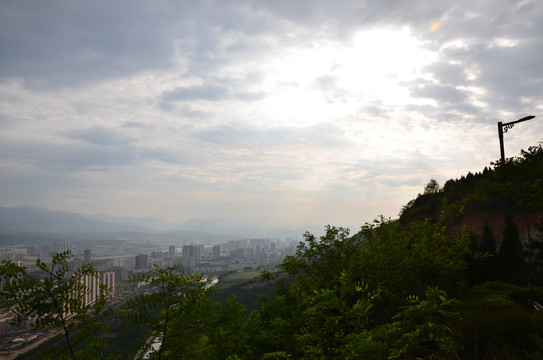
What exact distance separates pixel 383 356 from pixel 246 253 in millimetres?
199265

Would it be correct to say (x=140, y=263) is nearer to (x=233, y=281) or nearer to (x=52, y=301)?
(x=233, y=281)

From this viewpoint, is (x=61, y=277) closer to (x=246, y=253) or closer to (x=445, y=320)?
(x=445, y=320)

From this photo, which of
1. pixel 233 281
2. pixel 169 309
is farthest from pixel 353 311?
pixel 233 281

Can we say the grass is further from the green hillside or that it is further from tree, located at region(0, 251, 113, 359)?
tree, located at region(0, 251, 113, 359)

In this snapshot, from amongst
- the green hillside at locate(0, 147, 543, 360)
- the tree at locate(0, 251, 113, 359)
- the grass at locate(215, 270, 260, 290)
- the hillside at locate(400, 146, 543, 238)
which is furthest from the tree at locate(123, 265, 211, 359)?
the grass at locate(215, 270, 260, 290)

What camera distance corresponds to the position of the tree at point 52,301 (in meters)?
3.30

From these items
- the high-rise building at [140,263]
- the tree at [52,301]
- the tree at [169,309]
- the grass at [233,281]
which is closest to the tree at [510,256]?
the tree at [169,309]

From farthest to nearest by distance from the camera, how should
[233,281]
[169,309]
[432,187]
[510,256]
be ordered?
[233,281], [432,187], [510,256], [169,309]

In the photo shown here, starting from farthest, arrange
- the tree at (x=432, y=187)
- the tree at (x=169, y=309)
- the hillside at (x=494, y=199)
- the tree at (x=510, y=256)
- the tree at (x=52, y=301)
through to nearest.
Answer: the tree at (x=432, y=187) → the tree at (x=510, y=256) → the hillside at (x=494, y=199) → the tree at (x=169, y=309) → the tree at (x=52, y=301)

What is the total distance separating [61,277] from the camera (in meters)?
3.72

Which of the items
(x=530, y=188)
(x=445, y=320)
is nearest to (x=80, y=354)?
(x=445, y=320)

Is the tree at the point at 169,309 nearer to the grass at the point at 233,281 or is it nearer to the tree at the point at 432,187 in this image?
the tree at the point at 432,187

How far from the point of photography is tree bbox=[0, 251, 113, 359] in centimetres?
330

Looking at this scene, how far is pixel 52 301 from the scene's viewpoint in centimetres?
356
